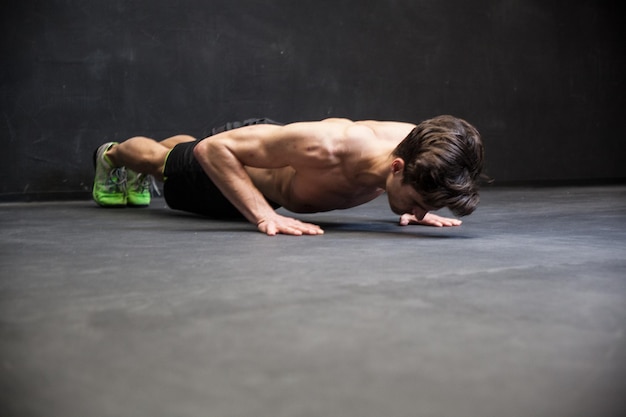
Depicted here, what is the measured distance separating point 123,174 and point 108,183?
0.33ft

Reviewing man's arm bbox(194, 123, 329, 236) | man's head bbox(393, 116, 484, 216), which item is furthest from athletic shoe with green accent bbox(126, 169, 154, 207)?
man's head bbox(393, 116, 484, 216)

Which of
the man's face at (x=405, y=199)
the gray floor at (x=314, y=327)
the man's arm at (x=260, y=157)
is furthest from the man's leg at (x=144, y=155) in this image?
the man's face at (x=405, y=199)

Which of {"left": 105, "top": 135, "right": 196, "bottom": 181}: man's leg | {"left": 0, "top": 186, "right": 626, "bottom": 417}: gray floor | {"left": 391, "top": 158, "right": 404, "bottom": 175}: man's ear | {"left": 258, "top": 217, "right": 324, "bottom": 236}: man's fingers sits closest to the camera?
{"left": 0, "top": 186, "right": 626, "bottom": 417}: gray floor

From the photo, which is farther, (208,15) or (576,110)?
(576,110)

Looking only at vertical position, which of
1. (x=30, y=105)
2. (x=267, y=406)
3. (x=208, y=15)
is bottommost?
(x=267, y=406)

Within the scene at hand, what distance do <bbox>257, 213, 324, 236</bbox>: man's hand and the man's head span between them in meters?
0.39

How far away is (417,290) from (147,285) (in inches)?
23.5

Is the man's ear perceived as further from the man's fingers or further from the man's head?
the man's fingers

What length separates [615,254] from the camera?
2.10 meters

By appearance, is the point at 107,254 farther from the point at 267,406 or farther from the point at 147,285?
the point at 267,406

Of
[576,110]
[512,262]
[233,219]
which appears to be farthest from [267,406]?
[576,110]

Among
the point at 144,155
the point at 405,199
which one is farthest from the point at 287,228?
the point at 144,155

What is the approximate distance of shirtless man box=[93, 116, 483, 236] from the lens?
7.85 feet

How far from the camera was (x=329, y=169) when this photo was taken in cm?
271
